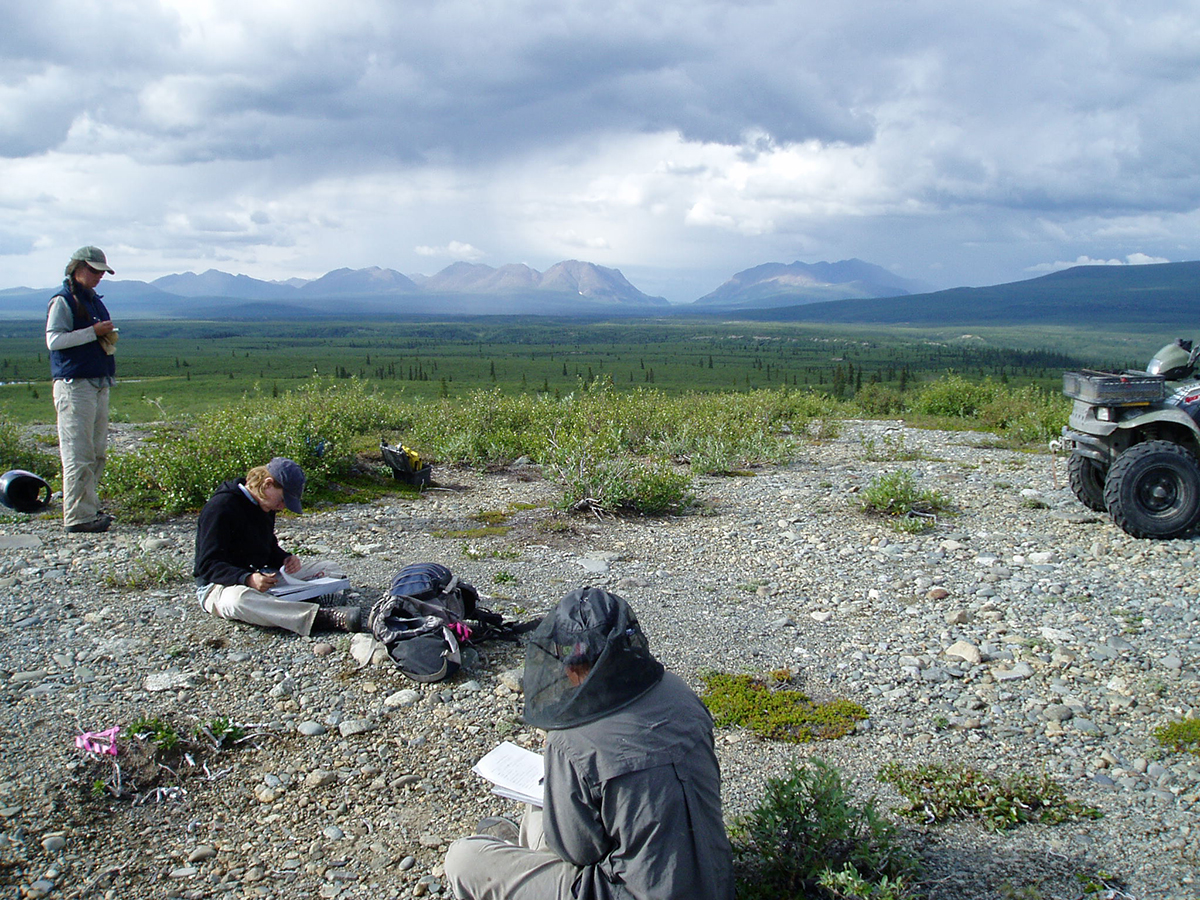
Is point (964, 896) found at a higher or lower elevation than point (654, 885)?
lower

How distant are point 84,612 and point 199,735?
2.34m

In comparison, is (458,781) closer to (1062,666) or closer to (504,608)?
(504,608)

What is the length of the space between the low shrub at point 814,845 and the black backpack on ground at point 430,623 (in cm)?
250

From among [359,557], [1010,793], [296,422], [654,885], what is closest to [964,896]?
[1010,793]

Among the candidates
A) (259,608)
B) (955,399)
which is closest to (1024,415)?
(955,399)

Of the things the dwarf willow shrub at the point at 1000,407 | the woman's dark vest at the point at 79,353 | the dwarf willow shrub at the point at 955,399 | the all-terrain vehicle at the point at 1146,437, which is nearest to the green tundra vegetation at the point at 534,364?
the dwarf willow shrub at the point at 955,399

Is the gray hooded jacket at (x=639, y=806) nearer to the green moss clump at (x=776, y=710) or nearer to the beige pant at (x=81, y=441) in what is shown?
the green moss clump at (x=776, y=710)

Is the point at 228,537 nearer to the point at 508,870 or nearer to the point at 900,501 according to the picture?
the point at 508,870

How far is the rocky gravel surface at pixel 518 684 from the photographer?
3.63 m

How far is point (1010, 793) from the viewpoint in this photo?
4.00 m

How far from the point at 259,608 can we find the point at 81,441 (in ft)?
11.6

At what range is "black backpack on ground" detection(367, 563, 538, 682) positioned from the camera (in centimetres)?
529

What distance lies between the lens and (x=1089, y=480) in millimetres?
9219

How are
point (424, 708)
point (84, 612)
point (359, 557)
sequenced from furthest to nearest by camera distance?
point (359, 557)
point (84, 612)
point (424, 708)
